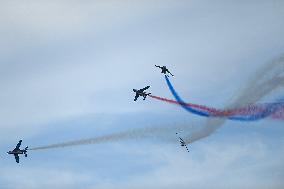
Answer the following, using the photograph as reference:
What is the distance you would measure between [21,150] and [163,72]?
183 ft

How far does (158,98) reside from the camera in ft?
495

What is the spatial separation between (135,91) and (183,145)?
22290 millimetres

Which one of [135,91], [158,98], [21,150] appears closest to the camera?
[158,98]

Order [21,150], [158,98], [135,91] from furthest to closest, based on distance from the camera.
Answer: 1. [21,150]
2. [135,91]
3. [158,98]

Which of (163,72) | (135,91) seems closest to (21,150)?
(135,91)

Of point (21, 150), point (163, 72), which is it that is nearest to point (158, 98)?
point (163, 72)

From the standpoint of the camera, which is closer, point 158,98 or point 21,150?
point 158,98

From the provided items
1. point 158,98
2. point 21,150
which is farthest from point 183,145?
point 21,150

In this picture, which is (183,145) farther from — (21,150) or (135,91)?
(21,150)

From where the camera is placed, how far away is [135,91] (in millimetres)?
164500

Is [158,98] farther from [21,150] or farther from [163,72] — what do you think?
[21,150]

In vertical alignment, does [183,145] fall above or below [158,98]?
below

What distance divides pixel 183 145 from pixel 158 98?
15.5 m

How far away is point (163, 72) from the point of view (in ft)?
515
